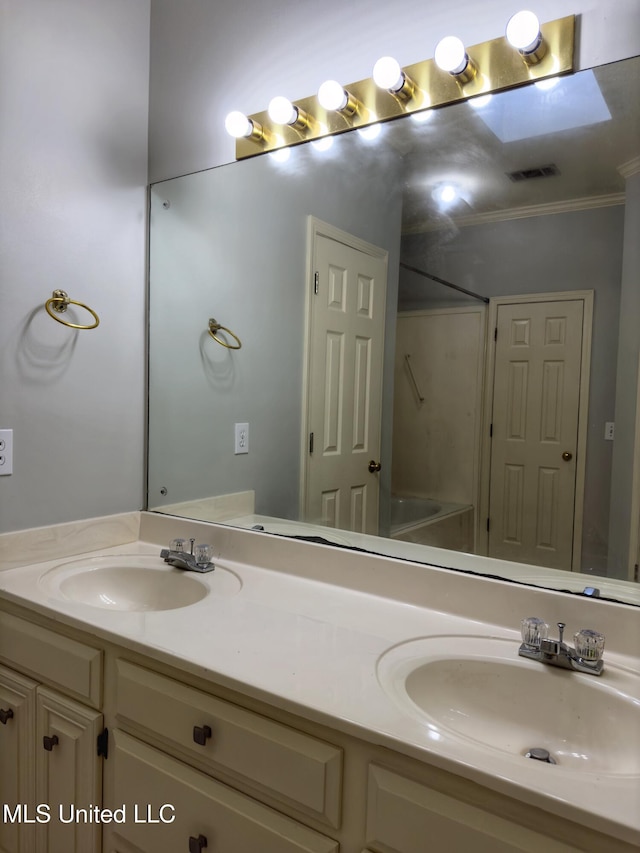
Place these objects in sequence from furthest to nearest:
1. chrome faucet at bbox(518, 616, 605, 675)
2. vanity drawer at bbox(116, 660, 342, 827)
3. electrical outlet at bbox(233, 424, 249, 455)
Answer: electrical outlet at bbox(233, 424, 249, 455) < chrome faucet at bbox(518, 616, 605, 675) < vanity drawer at bbox(116, 660, 342, 827)

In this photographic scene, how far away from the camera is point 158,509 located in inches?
70.8

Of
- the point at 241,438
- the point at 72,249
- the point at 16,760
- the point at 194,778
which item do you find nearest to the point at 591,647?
the point at 194,778

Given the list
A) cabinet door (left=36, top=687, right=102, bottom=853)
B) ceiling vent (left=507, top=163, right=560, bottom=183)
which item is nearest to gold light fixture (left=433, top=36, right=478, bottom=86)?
ceiling vent (left=507, top=163, right=560, bottom=183)

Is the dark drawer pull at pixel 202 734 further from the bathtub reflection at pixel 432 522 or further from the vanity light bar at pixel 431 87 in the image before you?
the vanity light bar at pixel 431 87

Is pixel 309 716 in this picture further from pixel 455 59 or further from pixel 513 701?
pixel 455 59

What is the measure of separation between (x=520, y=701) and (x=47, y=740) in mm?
1009

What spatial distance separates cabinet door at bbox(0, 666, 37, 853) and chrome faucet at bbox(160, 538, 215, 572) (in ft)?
1.37

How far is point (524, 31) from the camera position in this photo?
1094 mm

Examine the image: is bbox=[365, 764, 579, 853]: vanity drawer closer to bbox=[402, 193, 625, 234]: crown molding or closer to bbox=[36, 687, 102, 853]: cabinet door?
bbox=[36, 687, 102, 853]: cabinet door

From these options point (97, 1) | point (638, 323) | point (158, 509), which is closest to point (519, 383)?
point (638, 323)

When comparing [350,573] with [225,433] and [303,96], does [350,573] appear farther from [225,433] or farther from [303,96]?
[303,96]

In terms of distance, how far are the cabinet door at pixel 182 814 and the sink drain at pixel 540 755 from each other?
0.34 metres

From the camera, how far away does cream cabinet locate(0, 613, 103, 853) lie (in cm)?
117

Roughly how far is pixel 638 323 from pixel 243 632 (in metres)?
0.96
